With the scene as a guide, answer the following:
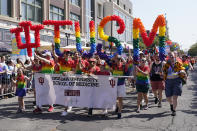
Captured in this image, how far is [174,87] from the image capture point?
6816 mm

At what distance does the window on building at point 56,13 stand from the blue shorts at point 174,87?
21087 mm

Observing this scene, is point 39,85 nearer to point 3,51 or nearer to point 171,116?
point 171,116

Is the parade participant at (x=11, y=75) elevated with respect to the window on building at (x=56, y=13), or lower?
lower

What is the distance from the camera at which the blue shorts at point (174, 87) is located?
6.76 m

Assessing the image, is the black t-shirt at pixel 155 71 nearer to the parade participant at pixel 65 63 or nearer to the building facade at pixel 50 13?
the parade participant at pixel 65 63

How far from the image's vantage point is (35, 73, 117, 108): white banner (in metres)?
6.75

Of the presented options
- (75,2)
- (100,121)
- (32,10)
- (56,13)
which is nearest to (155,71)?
(100,121)

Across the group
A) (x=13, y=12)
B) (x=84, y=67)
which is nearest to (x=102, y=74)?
(x=84, y=67)

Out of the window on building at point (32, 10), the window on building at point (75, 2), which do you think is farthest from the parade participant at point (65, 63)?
the window on building at point (75, 2)

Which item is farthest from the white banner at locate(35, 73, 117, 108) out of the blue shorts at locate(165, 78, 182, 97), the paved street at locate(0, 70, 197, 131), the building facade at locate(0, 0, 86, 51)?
the building facade at locate(0, 0, 86, 51)

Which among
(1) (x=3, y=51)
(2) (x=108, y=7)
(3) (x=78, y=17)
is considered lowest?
(1) (x=3, y=51)

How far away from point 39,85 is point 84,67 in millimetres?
1459

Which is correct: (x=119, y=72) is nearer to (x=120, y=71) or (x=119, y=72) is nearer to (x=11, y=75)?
(x=120, y=71)

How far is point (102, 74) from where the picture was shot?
688 centimetres
